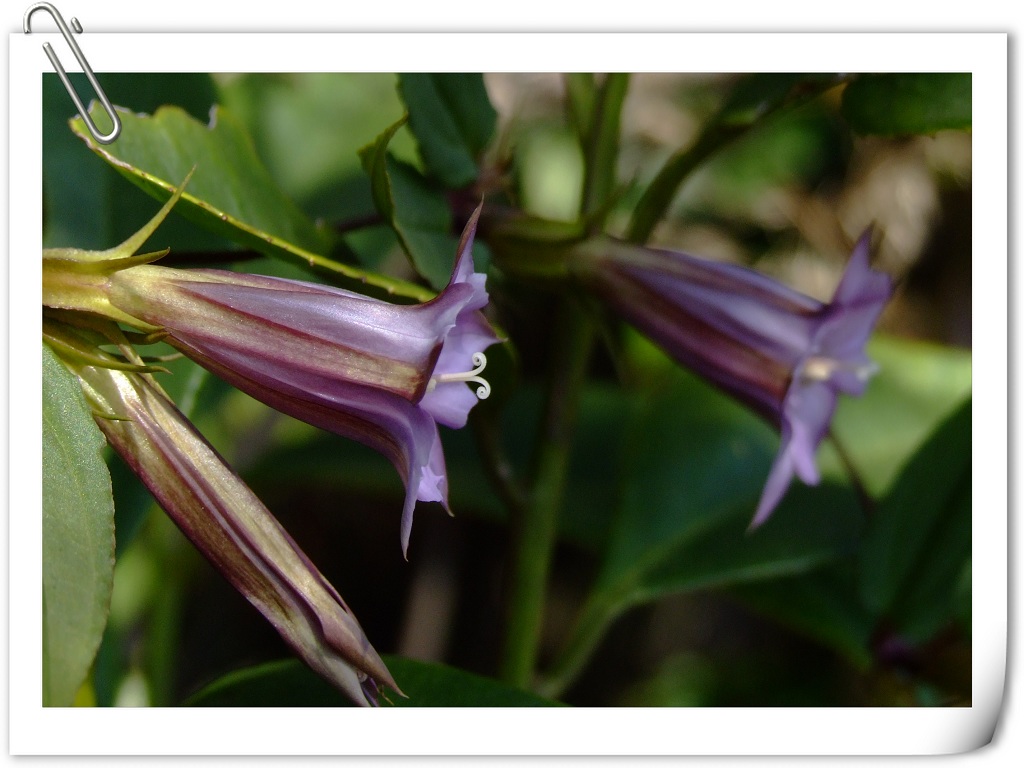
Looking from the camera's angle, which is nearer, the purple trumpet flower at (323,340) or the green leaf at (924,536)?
the purple trumpet flower at (323,340)

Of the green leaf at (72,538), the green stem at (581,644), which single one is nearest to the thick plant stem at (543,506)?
the green stem at (581,644)

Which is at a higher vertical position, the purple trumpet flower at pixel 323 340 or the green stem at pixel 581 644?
the purple trumpet flower at pixel 323 340

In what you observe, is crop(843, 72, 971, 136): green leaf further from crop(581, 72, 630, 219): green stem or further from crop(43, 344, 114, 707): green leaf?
crop(43, 344, 114, 707): green leaf

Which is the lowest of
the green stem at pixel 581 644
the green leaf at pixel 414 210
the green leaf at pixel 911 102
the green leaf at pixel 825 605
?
the green leaf at pixel 825 605

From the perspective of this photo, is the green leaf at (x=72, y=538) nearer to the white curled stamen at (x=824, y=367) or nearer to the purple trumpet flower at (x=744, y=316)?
the purple trumpet flower at (x=744, y=316)

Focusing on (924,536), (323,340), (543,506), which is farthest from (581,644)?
(323,340)

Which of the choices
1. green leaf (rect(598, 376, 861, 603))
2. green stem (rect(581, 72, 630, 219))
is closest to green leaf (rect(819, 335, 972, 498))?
green leaf (rect(598, 376, 861, 603))
